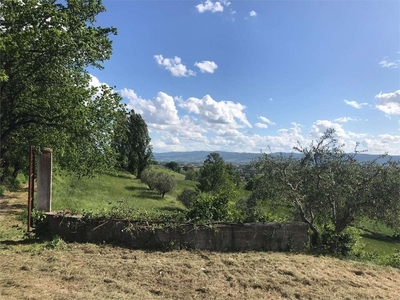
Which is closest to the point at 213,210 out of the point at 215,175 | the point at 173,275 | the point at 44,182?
the point at 173,275

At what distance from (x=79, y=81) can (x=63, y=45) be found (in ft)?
10.1

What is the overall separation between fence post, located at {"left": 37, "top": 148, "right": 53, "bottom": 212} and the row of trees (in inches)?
150

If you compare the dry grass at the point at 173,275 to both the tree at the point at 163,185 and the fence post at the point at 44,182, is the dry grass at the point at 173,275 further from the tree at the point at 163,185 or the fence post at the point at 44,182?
the tree at the point at 163,185

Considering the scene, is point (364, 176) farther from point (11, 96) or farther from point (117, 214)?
point (11, 96)

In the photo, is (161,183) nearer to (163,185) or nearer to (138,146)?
(163,185)

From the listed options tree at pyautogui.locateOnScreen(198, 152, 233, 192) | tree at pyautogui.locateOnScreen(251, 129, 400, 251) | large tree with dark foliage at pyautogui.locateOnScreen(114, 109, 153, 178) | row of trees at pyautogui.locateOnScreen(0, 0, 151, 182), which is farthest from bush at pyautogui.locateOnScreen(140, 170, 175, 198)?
tree at pyautogui.locateOnScreen(251, 129, 400, 251)

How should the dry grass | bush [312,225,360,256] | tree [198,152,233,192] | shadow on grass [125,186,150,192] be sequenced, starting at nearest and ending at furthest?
1. the dry grass
2. bush [312,225,360,256]
3. shadow on grass [125,186,150,192]
4. tree [198,152,233,192]

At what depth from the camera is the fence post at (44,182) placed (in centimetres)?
744

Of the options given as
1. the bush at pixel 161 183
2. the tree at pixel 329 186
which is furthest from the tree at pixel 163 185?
the tree at pixel 329 186

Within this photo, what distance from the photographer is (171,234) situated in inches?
266

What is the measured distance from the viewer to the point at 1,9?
11.2 m

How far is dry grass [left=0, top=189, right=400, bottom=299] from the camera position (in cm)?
460

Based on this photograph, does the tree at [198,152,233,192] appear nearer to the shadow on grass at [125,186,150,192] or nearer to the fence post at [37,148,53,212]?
the shadow on grass at [125,186,150,192]

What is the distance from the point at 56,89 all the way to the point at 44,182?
685cm
